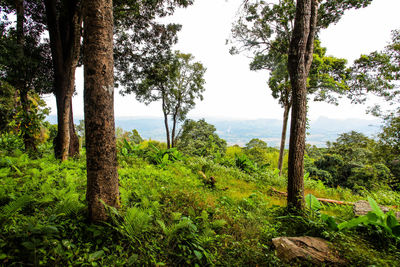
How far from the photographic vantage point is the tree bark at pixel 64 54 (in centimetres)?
524

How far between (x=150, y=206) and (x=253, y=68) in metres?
10.3

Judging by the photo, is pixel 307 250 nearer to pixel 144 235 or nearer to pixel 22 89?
pixel 144 235

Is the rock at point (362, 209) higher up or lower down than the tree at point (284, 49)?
lower down

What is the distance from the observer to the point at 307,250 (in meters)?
2.22

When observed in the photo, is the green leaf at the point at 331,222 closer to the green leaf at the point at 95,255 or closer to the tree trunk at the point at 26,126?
the green leaf at the point at 95,255

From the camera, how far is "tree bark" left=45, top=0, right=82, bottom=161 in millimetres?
5238

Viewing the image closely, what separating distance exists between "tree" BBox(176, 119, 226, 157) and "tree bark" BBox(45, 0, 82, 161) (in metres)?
8.67

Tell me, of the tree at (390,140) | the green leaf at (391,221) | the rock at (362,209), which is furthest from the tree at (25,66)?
the tree at (390,140)

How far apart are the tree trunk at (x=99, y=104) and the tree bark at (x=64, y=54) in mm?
4108

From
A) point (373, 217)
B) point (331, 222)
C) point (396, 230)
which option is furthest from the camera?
point (331, 222)

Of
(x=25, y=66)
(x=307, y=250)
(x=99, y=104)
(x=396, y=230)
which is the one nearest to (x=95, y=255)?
(x=99, y=104)

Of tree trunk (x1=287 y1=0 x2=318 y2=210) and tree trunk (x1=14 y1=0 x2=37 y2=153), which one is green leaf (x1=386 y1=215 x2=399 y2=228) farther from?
tree trunk (x1=14 y1=0 x2=37 y2=153)

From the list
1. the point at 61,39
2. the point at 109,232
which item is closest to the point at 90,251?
the point at 109,232

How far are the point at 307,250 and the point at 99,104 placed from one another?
3.24 metres
